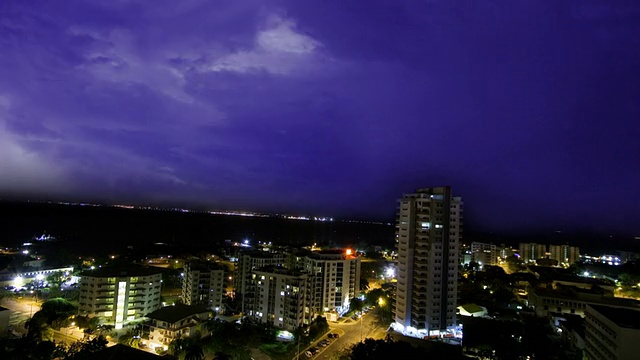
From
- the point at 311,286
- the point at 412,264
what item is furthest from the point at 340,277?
the point at 412,264

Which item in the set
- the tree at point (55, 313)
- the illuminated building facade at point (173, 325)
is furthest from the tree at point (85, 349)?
the tree at point (55, 313)

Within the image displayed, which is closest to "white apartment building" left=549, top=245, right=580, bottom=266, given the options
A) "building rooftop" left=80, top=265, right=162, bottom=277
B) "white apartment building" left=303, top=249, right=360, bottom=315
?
"white apartment building" left=303, top=249, right=360, bottom=315

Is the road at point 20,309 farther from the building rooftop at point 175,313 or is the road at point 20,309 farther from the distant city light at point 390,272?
the distant city light at point 390,272

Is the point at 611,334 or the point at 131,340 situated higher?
the point at 611,334

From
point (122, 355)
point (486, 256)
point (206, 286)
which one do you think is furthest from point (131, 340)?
point (486, 256)

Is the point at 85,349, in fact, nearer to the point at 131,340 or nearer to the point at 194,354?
the point at 131,340

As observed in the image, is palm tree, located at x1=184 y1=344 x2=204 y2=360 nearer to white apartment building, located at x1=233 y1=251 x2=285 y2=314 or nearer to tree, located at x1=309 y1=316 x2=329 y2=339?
tree, located at x1=309 y1=316 x2=329 y2=339

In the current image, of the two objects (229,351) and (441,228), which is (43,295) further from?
(441,228)
